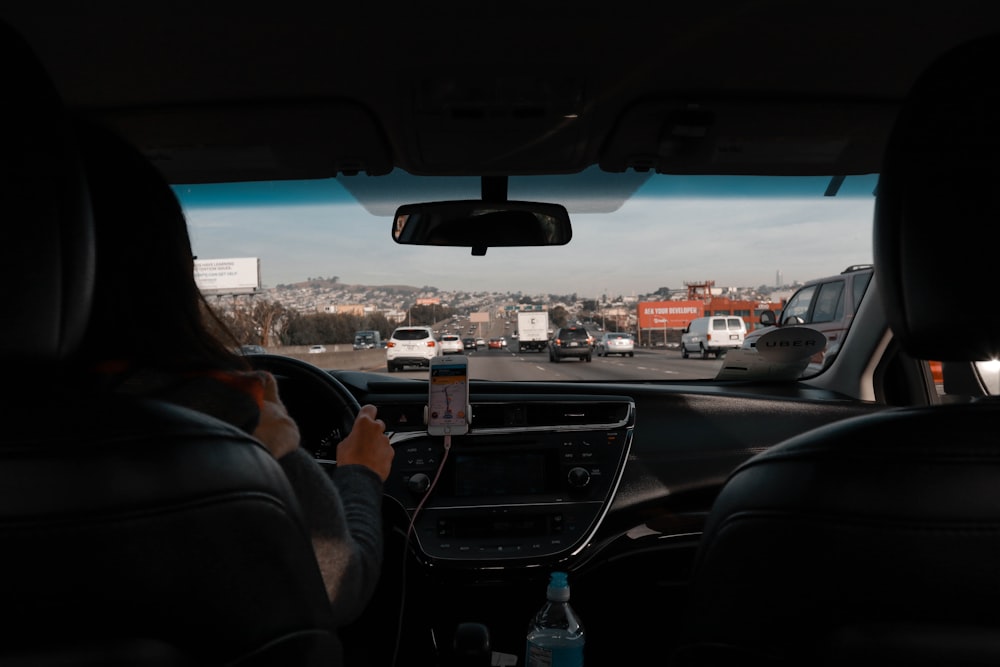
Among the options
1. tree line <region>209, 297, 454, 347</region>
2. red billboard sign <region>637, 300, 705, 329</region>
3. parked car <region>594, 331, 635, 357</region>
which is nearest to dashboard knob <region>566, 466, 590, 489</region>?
tree line <region>209, 297, 454, 347</region>

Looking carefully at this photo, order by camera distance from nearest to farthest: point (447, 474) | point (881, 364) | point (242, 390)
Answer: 1. point (242, 390)
2. point (447, 474)
3. point (881, 364)

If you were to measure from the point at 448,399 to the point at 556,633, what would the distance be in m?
1.18

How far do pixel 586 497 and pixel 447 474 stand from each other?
26.9 inches

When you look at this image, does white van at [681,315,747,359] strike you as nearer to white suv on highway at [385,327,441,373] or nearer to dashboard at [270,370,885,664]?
dashboard at [270,370,885,664]

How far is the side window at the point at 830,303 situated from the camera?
15.2 ft

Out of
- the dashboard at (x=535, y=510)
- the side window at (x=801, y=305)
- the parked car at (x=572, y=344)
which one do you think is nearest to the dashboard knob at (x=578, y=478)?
the dashboard at (x=535, y=510)

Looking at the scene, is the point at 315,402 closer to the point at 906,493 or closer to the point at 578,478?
the point at 578,478

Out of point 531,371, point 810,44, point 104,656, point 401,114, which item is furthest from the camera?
point 531,371

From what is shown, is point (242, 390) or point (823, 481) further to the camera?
point (242, 390)

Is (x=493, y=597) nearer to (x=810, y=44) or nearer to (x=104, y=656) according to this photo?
(x=104, y=656)

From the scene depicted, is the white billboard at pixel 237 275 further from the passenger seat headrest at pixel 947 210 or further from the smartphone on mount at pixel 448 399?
the passenger seat headrest at pixel 947 210

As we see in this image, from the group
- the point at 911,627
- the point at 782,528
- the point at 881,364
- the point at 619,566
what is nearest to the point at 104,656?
the point at 782,528

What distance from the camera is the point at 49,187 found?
123 centimetres

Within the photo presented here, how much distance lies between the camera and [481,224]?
3779 mm
